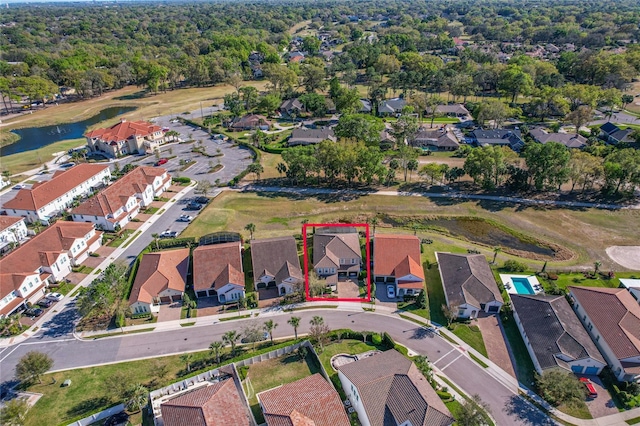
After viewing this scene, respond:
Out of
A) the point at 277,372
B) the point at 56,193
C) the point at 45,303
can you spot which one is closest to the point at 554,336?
the point at 277,372

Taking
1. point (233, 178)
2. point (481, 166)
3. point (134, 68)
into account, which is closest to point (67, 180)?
point (233, 178)

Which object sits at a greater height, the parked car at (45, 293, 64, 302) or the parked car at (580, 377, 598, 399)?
the parked car at (45, 293, 64, 302)

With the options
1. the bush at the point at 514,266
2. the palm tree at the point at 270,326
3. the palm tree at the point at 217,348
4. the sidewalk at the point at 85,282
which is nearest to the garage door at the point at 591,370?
the bush at the point at 514,266

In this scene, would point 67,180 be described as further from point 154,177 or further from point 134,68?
point 134,68

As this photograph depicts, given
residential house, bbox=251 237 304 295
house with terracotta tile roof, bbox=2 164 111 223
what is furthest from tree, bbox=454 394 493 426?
house with terracotta tile roof, bbox=2 164 111 223

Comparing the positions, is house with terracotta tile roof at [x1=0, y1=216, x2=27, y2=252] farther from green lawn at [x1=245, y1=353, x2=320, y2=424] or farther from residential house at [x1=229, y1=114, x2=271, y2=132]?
residential house at [x1=229, y1=114, x2=271, y2=132]

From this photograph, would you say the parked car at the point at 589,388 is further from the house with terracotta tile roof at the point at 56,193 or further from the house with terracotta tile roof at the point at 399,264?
the house with terracotta tile roof at the point at 56,193
